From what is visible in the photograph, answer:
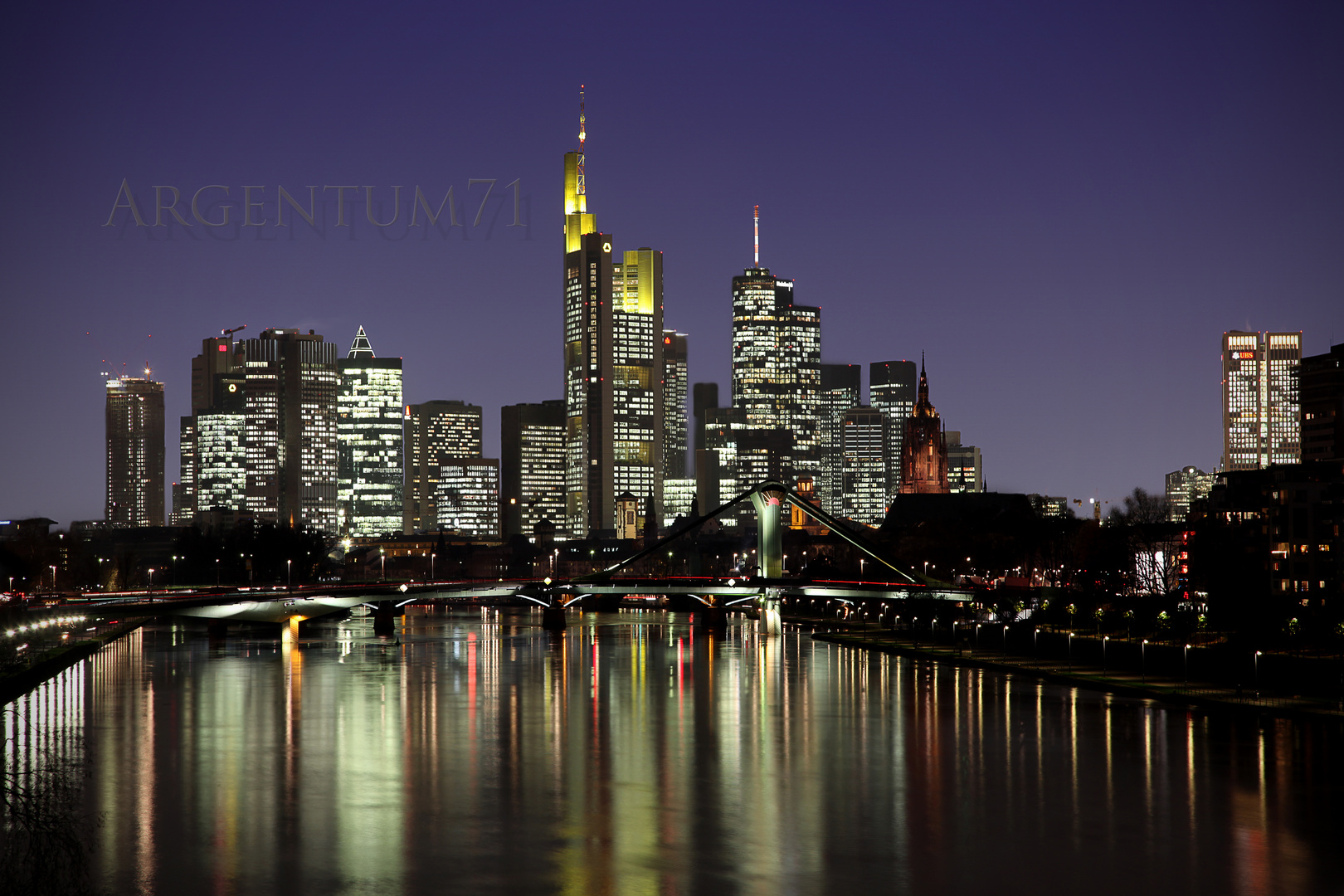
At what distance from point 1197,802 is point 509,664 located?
66104 mm

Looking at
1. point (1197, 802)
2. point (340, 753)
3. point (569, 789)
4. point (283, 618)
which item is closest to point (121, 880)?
point (569, 789)

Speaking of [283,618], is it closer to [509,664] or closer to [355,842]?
[509,664]

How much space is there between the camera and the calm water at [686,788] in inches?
1243

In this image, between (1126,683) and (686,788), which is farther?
(1126,683)

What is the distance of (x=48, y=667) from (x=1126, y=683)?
2321 inches

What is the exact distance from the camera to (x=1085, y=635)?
10219 cm

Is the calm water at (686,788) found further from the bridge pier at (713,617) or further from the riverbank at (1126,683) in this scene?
the bridge pier at (713,617)

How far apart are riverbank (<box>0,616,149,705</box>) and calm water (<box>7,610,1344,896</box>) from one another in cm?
143

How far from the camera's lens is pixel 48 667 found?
84.4 m

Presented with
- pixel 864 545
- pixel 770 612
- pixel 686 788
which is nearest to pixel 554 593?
pixel 770 612

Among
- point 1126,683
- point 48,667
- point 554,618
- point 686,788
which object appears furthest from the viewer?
point 554,618

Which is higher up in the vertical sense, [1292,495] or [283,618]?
[1292,495]

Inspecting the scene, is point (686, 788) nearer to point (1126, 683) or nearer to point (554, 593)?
point (1126, 683)

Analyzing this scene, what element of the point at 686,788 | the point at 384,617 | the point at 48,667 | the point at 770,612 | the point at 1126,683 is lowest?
the point at 770,612
